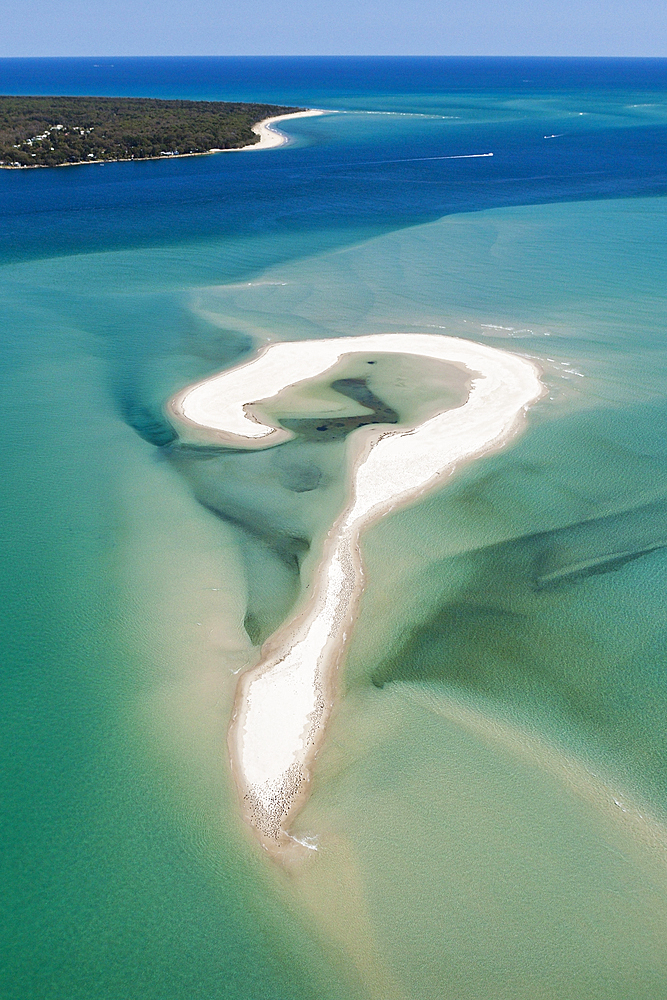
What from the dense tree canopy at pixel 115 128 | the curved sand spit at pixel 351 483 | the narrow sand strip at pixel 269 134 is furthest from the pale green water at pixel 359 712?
the narrow sand strip at pixel 269 134

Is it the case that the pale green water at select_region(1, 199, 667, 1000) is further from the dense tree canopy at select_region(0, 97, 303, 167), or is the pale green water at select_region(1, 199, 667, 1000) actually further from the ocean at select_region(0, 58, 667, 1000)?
the dense tree canopy at select_region(0, 97, 303, 167)

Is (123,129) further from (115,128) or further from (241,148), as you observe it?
(241,148)

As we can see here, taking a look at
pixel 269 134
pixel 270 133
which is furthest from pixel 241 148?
pixel 270 133

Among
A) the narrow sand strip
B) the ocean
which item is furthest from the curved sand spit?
the narrow sand strip

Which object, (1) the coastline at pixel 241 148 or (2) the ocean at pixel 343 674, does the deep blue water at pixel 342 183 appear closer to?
(1) the coastline at pixel 241 148

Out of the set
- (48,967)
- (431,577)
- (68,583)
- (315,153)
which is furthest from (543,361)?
(315,153)

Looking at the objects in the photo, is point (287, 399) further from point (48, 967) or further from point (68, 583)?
point (48, 967)

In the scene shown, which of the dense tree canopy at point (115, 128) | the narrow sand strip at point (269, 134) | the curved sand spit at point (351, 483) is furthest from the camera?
the narrow sand strip at point (269, 134)
